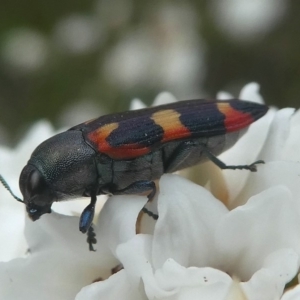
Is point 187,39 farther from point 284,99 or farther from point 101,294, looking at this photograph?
point 101,294

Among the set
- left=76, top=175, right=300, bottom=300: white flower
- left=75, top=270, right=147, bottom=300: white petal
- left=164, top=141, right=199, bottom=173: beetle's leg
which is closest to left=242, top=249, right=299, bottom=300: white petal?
left=76, top=175, right=300, bottom=300: white flower

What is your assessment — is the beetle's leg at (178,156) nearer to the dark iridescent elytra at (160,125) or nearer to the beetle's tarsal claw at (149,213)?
the dark iridescent elytra at (160,125)

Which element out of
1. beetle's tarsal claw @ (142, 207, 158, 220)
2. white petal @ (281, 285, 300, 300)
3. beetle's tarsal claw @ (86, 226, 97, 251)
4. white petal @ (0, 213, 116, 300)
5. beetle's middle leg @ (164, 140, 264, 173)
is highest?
beetle's middle leg @ (164, 140, 264, 173)

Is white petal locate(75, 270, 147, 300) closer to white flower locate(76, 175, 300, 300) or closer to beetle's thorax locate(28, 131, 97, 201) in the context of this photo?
white flower locate(76, 175, 300, 300)

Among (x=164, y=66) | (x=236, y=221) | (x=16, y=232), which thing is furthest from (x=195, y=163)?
(x=164, y=66)

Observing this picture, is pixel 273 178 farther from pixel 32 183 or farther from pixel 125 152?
pixel 32 183

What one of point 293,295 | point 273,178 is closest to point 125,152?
point 273,178
